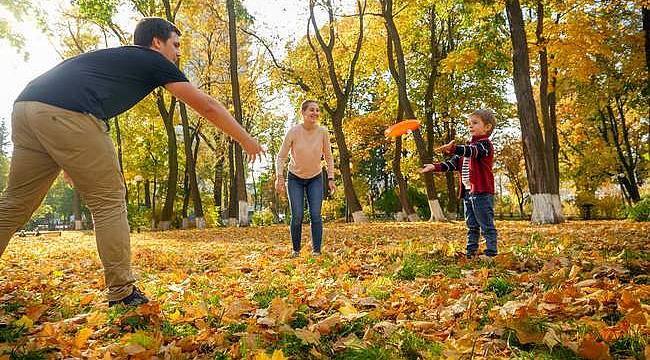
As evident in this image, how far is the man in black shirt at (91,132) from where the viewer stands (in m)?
2.92

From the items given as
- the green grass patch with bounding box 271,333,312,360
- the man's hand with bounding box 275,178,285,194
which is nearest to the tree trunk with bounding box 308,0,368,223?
the man's hand with bounding box 275,178,285,194

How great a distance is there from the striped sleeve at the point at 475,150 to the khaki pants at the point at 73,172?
3.39 m

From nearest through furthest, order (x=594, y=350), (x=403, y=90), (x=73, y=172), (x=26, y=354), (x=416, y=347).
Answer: (x=594, y=350) < (x=416, y=347) < (x=26, y=354) < (x=73, y=172) < (x=403, y=90)

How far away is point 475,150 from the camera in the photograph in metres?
4.95

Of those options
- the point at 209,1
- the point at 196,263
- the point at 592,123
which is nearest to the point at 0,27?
the point at 209,1

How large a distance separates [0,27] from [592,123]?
34104 mm

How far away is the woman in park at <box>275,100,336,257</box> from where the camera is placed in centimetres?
614

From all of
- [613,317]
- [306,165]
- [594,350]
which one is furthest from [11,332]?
[306,165]

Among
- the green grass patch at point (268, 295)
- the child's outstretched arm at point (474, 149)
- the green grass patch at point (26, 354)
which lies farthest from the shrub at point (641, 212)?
the green grass patch at point (26, 354)

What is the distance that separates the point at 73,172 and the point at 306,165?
11.5ft

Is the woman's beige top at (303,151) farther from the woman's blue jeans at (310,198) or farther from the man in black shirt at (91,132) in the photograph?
the man in black shirt at (91,132)

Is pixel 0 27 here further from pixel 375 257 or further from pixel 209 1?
pixel 375 257

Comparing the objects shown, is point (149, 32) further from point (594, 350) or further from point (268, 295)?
point (594, 350)

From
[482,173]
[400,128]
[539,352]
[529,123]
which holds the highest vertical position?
[529,123]
